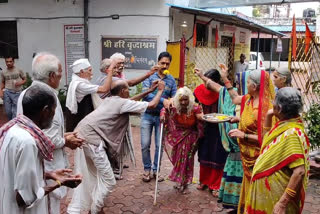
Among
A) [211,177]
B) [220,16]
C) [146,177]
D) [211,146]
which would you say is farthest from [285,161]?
[220,16]

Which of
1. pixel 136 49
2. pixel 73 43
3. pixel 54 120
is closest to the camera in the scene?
pixel 54 120

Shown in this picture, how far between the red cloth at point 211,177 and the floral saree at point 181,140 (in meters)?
0.20

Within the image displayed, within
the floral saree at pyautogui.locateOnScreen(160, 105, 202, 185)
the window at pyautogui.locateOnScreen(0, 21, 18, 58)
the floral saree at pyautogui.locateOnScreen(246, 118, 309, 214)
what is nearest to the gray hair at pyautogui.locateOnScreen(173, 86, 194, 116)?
the floral saree at pyautogui.locateOnScreen(160, 105, 202, 185)

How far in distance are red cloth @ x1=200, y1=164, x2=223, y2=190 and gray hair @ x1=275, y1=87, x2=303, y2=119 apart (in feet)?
6.90

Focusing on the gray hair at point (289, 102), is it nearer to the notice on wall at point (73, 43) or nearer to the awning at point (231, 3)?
the awning at point (231, 3)

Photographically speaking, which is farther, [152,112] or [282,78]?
[152,112]

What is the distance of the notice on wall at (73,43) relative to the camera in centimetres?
836

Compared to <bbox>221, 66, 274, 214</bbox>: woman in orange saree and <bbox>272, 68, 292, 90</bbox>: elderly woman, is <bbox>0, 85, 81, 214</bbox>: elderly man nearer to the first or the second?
<bbox>221, 66, 274, 214</bbox>: woman in orange saree

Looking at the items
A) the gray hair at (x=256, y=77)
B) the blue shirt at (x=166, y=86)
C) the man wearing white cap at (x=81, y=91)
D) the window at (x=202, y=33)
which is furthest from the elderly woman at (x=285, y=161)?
the window at (x=202, y=33)

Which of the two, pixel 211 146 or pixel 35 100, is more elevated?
pixel 35 100

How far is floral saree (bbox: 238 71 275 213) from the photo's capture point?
3061 mm

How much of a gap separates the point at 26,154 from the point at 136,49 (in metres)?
6.25

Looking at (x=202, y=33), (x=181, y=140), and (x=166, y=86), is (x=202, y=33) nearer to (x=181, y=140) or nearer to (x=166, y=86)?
(x=166, y=86)

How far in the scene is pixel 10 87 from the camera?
20.1 feet
